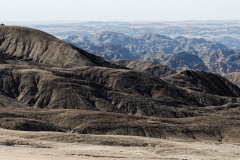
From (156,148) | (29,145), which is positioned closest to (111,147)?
(156,148)

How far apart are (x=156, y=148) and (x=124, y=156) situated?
12.3 m

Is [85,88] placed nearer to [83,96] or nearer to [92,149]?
[83,96]

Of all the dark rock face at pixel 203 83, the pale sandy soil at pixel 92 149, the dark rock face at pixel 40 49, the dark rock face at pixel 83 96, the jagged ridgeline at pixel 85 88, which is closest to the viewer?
the pale sandy soil at pixel 92 149

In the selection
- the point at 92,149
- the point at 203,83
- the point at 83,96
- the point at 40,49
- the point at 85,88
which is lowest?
the point at 203,83

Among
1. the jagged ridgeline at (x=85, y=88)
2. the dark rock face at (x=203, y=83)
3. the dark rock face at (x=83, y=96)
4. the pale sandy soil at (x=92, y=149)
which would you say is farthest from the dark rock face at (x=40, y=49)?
the pale sandy soil at (x=92, y=149)

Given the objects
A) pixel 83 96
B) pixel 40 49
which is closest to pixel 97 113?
pixel 83 96

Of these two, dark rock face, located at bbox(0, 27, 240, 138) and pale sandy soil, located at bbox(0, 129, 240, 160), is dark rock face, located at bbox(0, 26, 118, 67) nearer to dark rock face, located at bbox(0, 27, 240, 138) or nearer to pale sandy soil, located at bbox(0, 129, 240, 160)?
dark rock face, located at bbox(0, 27, 240, 138)

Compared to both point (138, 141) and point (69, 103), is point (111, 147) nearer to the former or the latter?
point (138, 141)

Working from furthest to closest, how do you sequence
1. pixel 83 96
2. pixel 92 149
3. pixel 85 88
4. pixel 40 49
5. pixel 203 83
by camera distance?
1. pixel 203 83
2. pixel 40 49
3. pixel 85 88
4. pixel 83 96
5. pixel 92 149

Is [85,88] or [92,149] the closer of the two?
[92,149]

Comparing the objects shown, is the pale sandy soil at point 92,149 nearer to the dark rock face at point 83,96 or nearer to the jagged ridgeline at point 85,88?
the dark rock face at point 83,96

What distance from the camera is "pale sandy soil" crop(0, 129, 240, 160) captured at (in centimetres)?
5506

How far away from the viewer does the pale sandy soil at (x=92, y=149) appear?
5506 cm

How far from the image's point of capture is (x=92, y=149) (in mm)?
62969
